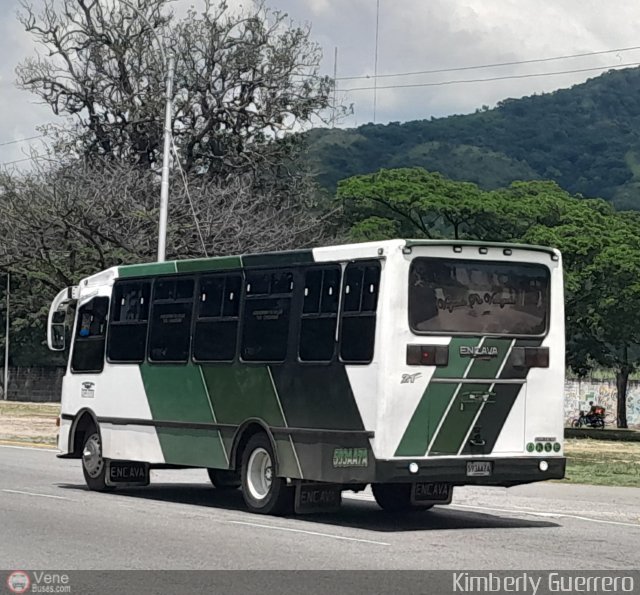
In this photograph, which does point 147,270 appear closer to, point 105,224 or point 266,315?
point 266,315

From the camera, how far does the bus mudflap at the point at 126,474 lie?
1844cm

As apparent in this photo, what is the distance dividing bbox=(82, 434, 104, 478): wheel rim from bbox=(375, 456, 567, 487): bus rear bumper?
19.2 feet

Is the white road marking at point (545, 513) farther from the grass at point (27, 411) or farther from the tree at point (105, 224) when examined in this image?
the grass at point (27, 411)

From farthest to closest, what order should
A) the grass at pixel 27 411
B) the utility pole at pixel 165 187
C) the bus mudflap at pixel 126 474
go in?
the grass at pixel 27 411
the utility pole at pixel 165 187
the bus mudflap at pixel 126 474

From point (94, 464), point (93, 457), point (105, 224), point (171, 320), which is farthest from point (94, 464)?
point (105, 224)

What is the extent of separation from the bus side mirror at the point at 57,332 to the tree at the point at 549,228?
2655 centimetres

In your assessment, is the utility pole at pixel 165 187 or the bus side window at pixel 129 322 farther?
the utility pole at pixel 165 187

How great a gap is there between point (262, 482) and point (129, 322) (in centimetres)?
374

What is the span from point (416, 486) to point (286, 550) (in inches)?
122

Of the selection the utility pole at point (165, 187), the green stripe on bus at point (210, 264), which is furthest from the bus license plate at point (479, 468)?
the utility pole at point (165, 187)

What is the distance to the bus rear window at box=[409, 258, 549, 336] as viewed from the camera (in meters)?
14.4

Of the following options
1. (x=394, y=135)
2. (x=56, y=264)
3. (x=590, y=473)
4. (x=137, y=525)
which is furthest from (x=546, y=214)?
(x=394, y=135)

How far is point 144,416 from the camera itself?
1777cm

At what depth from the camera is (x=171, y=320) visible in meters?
17.5
